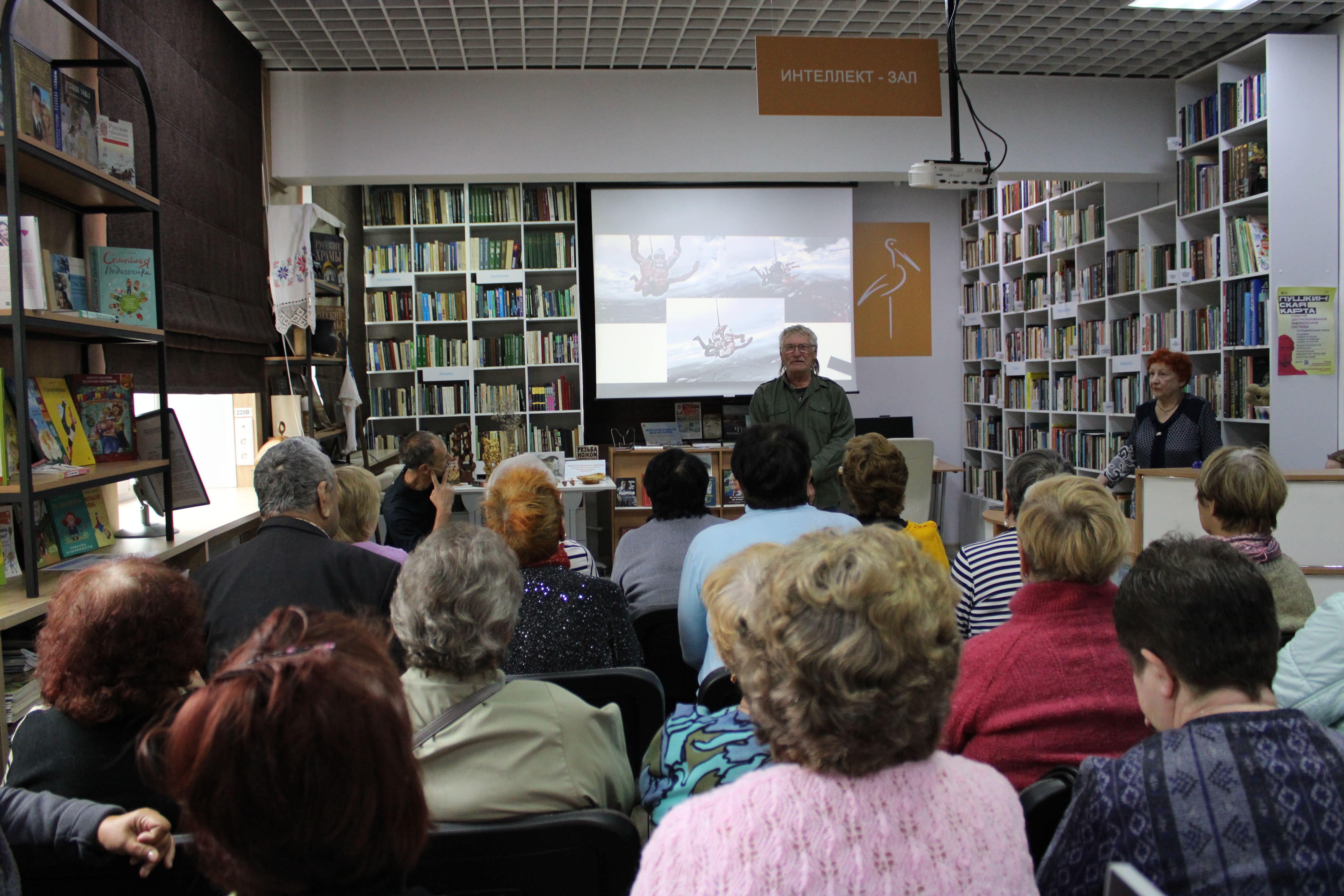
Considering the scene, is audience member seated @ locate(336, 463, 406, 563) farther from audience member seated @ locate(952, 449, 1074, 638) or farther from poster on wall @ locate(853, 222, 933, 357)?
poster on wall @ locate(853, 222, 933, 357)

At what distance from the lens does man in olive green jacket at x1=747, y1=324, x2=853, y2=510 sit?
14.7 ft

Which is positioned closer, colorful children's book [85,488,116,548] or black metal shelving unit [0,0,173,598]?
black metal shelving unit [0,0,173,598]

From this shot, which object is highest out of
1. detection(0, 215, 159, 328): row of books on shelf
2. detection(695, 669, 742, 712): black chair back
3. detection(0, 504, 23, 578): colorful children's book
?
detection(0, 215, 159, 328): row of books on shelf

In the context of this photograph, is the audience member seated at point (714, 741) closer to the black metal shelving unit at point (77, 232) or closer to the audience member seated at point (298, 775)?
the audience member seated at point (298, 775)

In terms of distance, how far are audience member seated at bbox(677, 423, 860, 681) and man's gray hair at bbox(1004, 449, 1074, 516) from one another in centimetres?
52

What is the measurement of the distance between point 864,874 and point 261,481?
1870mm

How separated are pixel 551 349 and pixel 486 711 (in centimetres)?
605

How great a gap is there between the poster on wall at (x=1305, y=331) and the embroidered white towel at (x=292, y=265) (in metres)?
4.97

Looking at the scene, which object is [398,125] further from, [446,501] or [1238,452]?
[1238,452]

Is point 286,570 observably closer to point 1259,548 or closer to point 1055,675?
point 1055,675

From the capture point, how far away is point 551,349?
718 cm

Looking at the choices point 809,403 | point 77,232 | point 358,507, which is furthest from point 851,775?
point 809,403

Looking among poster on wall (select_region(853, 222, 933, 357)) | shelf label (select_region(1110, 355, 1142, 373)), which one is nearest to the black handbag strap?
shelf label (select_region(1110, 355, 1142, 373))

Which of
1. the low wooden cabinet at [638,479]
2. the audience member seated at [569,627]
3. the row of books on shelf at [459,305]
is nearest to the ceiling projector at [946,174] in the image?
the low wooden cabinet at [638,479]
